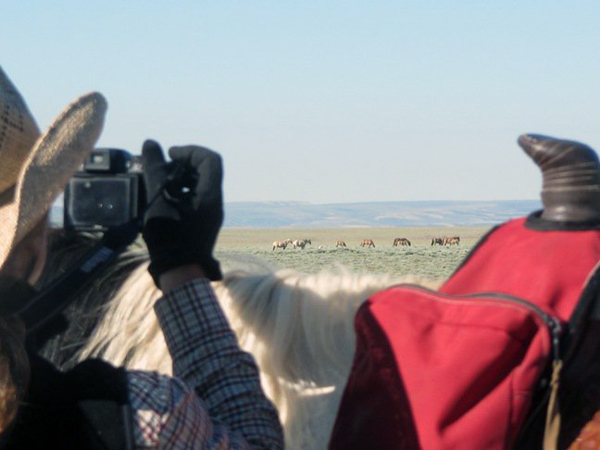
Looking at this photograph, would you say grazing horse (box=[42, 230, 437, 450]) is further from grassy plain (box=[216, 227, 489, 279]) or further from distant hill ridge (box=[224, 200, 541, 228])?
distant hill ridge (box=[224, 200, 541, 228])

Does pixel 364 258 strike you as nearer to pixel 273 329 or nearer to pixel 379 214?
pixel 273 329

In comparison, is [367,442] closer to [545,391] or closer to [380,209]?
[545,391]

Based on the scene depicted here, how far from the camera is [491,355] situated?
1479 mm

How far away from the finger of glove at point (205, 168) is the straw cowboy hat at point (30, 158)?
326mm

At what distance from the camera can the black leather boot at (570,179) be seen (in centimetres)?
162

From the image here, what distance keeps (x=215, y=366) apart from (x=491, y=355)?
472mm

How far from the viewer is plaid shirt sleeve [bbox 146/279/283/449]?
1.64 m

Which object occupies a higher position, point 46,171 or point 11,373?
point 46,171

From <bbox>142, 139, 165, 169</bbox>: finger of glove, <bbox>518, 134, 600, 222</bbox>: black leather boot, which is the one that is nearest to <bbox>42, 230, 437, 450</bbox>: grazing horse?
<bbox>142, 139, 165, 169</bbox>: finger of glove

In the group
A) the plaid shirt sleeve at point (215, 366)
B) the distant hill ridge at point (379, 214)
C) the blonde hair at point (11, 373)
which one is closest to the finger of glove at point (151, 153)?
the plaid shirt sleeve at point (215, 366)

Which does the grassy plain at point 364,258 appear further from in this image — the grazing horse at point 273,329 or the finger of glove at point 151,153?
the finger of glove at point 151,153

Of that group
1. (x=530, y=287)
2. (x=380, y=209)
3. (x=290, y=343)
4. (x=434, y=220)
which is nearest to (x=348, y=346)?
(x=290, y=343)

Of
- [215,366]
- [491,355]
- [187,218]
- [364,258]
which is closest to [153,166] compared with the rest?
[187,218]

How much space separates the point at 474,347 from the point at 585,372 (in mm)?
163
